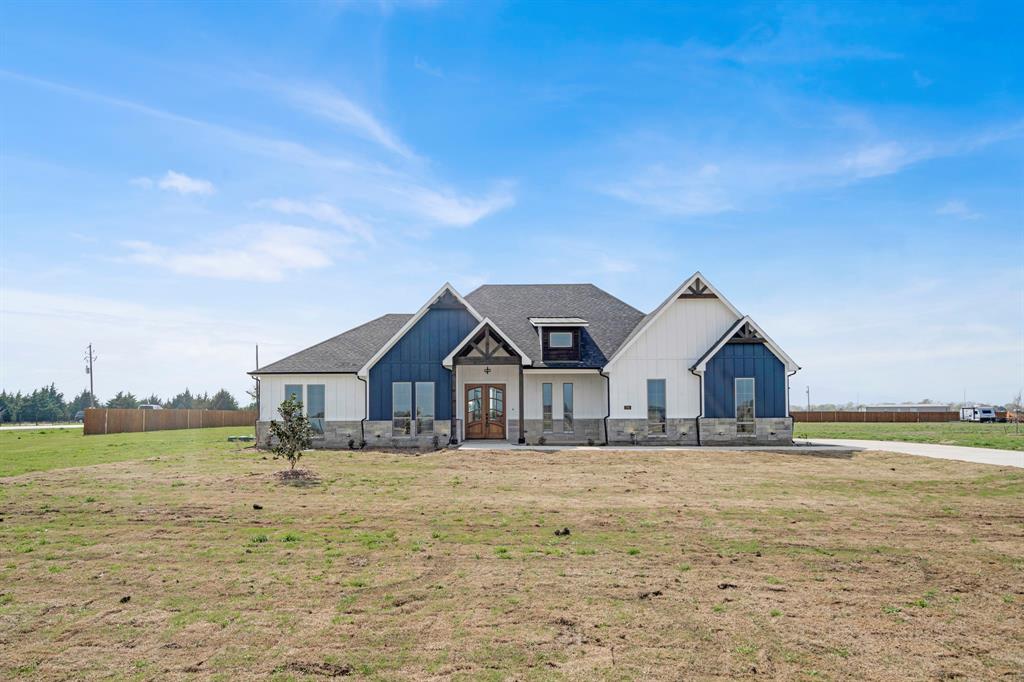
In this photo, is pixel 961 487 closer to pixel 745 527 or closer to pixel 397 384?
pixel 745 527

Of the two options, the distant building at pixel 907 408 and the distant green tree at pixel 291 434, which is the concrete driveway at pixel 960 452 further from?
the distant building at pixel 907 408

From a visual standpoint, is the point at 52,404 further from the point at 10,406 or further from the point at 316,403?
the point at 316,403

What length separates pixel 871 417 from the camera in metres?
67.1

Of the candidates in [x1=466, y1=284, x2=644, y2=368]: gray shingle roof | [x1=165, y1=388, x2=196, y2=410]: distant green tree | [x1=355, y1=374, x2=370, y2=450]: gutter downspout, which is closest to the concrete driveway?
[x1=466, y1=284, x2=644, y2=368]: gray shingle roof

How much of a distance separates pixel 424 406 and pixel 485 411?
2.89 m

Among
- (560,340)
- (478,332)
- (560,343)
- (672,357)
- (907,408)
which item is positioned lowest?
(907,408)

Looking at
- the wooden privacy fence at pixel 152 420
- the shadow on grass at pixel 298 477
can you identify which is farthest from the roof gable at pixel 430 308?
the wooden privacy fence at pixel 152 420

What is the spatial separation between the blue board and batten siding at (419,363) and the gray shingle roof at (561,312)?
369 cm

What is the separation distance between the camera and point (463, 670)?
5.99 metres

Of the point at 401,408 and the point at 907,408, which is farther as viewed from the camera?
the point at 907,408

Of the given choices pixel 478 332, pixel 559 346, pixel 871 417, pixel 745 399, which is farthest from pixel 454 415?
pixel 871 417

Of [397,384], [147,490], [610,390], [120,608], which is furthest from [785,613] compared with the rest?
[397,384]

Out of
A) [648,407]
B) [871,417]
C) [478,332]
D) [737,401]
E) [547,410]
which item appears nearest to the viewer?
[478,332]

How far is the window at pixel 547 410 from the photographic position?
2853 cm
